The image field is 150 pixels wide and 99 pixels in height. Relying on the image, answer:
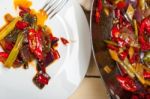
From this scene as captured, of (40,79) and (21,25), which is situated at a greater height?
(21,25)

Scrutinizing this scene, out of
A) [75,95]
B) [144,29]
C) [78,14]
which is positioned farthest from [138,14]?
[75,95]

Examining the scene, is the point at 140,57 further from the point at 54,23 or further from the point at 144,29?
the point at 54,23

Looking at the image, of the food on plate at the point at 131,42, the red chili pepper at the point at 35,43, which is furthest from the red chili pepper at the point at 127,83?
the red chili pepper at the point at 35,43

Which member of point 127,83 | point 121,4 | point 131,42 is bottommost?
point 127,83

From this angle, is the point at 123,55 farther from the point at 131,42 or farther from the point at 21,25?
the point at 21,25

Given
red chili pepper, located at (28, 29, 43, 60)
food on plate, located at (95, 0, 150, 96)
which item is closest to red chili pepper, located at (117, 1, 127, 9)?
food on plate, located at (95, 0, 150, 96)

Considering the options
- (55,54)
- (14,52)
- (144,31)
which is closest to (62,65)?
(55,54)

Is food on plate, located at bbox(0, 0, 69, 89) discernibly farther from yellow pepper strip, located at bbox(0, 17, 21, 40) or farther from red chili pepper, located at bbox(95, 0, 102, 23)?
red chili pepper, located at bbox(95, 0, 102, 23)

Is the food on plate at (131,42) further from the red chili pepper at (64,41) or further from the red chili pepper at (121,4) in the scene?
the red chili pepper at (64,41)
